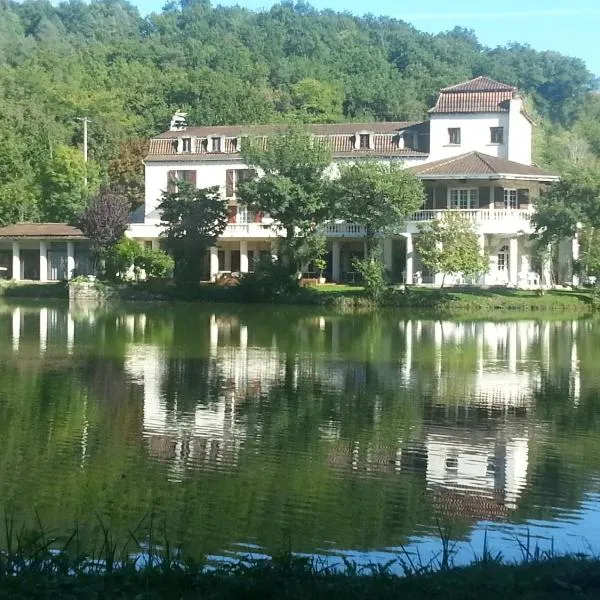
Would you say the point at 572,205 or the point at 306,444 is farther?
the point at 572,205

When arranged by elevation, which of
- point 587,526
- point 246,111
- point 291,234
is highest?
point 246,111

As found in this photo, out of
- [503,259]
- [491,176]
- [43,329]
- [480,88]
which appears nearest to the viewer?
[43,329]

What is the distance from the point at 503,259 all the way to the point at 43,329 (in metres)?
28.1

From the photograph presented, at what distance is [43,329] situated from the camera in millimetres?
37438

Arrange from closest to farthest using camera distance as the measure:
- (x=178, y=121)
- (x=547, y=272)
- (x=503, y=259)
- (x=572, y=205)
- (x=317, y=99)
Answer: (x=572, y=205) → (x=547, y=272) → (x=503, y=259) → (x=178, y=121) → (x=317, y=99)

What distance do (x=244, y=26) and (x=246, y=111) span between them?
162 feet

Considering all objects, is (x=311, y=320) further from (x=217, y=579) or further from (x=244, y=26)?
(x=244, y=26)

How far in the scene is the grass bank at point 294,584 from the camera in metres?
7.41

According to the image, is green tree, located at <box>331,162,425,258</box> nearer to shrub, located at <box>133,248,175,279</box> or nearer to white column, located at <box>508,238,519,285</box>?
white column, located at <box>508,238,519,285</box>

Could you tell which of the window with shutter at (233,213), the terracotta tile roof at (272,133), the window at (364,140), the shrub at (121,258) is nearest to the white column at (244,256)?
the window with shutter at (233,213)

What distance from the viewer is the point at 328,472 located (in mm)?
14375

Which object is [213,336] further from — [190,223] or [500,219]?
[500,219]

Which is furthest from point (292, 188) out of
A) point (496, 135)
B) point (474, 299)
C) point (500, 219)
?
point (496, 135)

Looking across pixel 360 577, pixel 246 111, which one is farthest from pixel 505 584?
pixel 246 111
